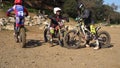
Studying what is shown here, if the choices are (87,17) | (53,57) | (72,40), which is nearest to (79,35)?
(72,40)

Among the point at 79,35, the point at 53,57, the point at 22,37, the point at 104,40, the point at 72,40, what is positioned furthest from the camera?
the point at 104,40

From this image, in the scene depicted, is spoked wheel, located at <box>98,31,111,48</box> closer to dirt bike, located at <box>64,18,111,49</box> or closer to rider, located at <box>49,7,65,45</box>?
dirt bike, located at <box>64,18,111,49</box>

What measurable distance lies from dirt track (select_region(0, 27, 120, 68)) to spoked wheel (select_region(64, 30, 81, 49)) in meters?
0.30

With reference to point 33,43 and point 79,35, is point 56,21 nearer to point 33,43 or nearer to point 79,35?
point 79,35

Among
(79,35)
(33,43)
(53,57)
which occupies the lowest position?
(53,57)

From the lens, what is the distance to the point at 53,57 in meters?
11.0

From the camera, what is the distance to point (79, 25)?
1306 cm

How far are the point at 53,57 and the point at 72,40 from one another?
2244 millimetres

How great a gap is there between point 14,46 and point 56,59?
256 cm

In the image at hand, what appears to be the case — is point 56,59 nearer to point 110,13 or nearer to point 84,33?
point 84,33

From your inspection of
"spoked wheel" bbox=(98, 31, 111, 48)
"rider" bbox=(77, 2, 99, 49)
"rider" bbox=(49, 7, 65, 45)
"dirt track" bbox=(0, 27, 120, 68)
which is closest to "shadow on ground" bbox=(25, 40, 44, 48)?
"dirt track" bbox=(0, 27, 120, 68)

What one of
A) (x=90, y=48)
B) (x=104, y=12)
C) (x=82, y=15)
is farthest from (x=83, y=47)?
(x=104, y=12)

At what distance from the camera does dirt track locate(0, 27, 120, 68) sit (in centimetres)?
999

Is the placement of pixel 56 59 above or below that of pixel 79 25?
below
